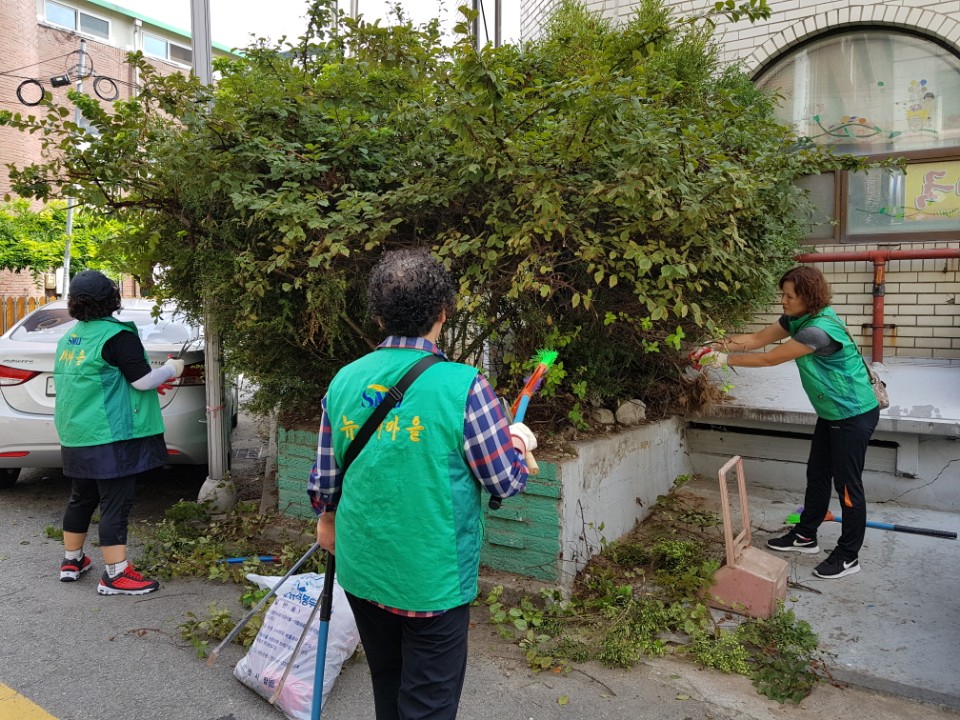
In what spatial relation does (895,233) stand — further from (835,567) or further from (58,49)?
(58,49)

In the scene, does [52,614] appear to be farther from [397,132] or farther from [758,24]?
[758,24]

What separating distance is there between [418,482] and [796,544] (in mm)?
3258

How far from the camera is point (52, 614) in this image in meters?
3.71

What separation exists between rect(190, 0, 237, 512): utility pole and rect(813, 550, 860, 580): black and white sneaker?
384 cm

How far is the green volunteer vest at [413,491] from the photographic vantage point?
6.42 ft

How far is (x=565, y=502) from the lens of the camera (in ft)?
12.4

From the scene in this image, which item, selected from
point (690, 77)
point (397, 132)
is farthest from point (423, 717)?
point (690, 77)

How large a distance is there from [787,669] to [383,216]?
2888mm

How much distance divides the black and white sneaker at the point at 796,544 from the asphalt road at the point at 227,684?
137 cm

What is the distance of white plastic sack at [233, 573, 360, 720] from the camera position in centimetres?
281

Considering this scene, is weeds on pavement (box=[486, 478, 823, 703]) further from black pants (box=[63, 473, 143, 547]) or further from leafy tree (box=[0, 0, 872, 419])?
black pants (box=[63, 473, 143, 547])

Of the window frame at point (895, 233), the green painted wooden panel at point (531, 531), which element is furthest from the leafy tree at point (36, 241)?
the green painted wooden panel at point (531, 531)

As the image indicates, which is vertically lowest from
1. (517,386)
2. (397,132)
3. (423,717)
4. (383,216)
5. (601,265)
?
(423,717)

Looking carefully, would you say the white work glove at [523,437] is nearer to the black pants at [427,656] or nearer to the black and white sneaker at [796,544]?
the black pants at [427,656]
